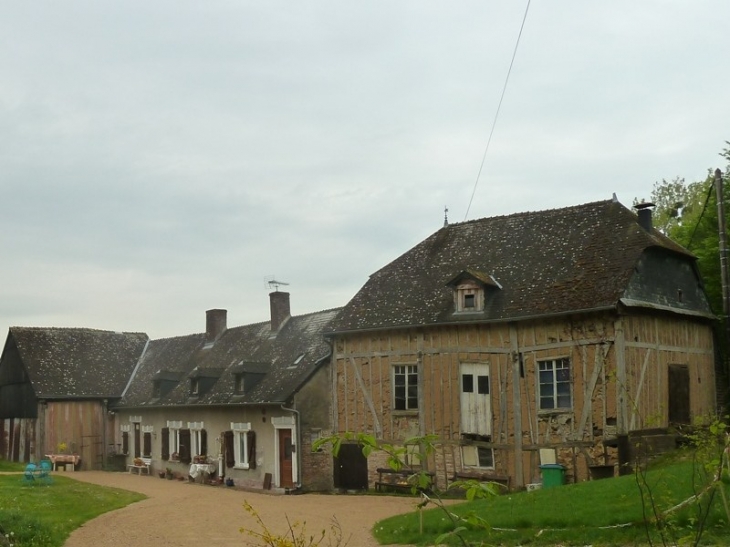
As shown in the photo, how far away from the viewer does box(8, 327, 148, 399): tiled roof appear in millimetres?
37344

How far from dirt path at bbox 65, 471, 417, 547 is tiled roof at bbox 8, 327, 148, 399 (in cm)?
1233

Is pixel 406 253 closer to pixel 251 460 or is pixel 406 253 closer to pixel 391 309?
pixel 391 309

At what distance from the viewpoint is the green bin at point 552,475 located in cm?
2005

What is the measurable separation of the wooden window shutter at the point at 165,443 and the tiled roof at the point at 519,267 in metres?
11.7

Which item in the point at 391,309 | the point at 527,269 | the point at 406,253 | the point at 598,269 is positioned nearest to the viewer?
the point at 598,269

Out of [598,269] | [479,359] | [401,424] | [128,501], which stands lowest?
[128,501]

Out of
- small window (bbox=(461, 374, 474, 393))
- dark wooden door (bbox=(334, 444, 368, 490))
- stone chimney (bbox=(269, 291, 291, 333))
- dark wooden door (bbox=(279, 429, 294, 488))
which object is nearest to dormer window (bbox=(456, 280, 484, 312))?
small window (bbox=(461, 374, 474, 393))

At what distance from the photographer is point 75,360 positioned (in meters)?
39.2

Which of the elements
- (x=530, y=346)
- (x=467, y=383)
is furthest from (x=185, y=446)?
(x=530, y=346)

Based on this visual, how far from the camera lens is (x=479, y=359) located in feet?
74.3

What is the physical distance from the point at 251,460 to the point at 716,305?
1529 centimetres

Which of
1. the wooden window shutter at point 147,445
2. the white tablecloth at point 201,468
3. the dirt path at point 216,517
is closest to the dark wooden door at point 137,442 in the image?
the wooden window shutter at point 147,445

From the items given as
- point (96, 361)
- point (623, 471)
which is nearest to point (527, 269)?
point (623, 471)

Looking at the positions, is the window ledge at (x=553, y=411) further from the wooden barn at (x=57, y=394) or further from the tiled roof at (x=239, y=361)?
the wooden barn at (x=57, y=394)
